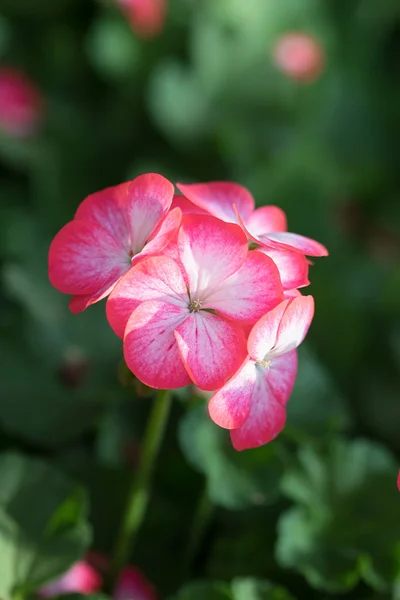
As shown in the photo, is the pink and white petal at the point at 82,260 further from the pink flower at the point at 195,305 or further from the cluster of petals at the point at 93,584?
the cluster of petals at the point at 93,584

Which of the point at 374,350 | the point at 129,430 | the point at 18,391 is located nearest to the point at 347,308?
the point at 374,350

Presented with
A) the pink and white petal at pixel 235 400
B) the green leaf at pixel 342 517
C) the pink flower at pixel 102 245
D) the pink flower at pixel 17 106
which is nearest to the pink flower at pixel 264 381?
the pink and white petal at pixel 235 400

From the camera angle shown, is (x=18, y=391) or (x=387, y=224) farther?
(x=387, y=224)

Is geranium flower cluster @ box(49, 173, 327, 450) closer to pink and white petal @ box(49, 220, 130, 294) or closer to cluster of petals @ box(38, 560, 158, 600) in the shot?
pink and white petal @ box(49, 220, 130, 294)

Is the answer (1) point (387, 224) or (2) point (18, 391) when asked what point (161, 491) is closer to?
(2) point (18, 391)

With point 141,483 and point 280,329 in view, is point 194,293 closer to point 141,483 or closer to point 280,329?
point 280,329

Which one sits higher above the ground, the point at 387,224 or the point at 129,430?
the point at 387,224

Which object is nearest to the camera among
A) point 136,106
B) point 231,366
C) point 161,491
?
point 231,366
